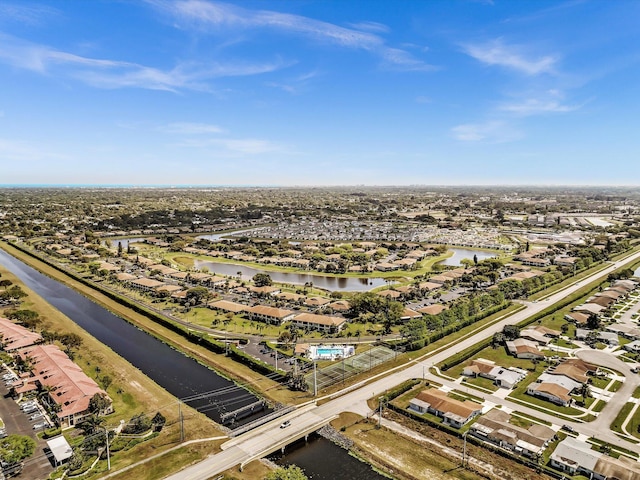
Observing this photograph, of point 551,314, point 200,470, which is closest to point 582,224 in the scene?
point 551,314

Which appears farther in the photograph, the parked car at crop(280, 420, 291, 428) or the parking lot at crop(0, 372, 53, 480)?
the parked car at crop(280, 420, 291, 428)

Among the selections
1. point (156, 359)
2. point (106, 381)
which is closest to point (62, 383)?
point (106, 381)

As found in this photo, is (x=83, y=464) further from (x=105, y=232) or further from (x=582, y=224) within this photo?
(x=582, y=224)

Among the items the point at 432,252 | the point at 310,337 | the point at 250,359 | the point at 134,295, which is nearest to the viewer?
the point at 250,359

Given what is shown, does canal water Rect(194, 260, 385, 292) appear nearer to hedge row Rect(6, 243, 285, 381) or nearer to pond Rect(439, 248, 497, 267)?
hedge row Rect(6, 243, 285, 381)

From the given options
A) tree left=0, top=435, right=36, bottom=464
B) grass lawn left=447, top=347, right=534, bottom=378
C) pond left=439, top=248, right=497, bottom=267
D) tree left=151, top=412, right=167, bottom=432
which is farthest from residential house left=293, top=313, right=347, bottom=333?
pond left=439, top=248, right=497, bottom=267

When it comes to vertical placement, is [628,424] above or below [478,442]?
above

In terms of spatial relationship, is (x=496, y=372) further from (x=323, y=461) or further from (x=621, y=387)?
(x=323, y=461)
